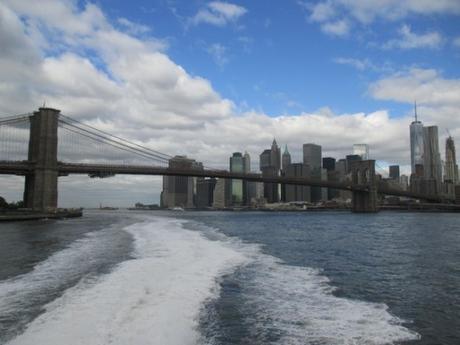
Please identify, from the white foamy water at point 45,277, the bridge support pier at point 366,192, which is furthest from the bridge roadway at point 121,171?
the white foamy water at point 45,277

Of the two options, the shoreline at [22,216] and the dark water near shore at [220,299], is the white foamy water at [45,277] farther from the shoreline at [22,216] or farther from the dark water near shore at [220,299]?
the shoreline at [22,216]

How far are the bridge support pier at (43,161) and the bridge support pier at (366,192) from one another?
73.5 meters

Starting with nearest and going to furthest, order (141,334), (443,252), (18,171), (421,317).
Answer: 1. (141,334)
2. (421,317)
3. (443,252)
4. (18,171)

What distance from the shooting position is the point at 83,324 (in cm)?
649

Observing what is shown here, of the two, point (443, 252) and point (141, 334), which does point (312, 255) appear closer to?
Answer: point (443, 252)

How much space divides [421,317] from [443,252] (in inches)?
498

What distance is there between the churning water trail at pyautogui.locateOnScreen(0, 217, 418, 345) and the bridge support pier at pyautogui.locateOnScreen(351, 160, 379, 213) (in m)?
97.8

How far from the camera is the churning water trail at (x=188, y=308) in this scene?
6289 millimetres

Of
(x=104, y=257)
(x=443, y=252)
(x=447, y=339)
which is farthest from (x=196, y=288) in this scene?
(x=443, y=252)

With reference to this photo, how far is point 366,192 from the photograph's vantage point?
348 ft

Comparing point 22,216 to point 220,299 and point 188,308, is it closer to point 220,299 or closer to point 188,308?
point 220,299

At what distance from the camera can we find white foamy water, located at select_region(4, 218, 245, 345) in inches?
238

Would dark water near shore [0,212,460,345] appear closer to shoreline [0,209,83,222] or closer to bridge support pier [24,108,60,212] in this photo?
shoreline [0,209,83,222]

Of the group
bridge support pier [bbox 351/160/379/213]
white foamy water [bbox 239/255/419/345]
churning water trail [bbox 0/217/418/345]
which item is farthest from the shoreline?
bridge support pier [bbox 351/160/379/213]
